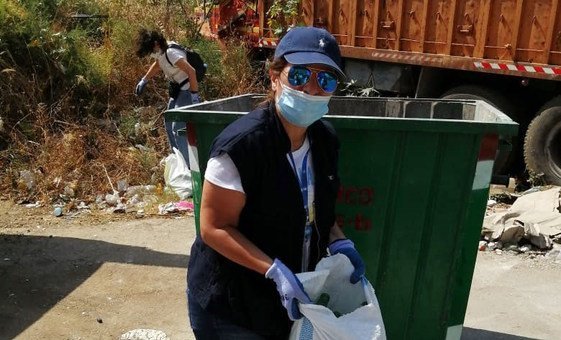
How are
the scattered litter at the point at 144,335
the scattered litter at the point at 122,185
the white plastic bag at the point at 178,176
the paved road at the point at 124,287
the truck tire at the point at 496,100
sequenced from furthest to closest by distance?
1. the truck tire at the point at 496,100
2. the scattered litter at the point at 122,185
3. the white plastic bag at the point at 178,176
4. the paved road at the point at 124,287
5. the scattered litter at the point at 144,335

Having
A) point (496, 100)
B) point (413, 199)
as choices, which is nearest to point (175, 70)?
point (496, 100)

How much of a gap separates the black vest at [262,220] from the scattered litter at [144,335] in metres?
1.70

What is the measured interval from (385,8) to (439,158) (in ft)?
15.9

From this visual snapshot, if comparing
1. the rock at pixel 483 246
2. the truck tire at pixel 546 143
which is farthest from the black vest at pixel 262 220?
the truck tire at pixel 546 143

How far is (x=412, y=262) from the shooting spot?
2.71m

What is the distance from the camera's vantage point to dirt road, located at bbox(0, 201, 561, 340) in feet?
11.5

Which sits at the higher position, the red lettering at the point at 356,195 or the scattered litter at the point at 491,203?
the red lettering at the point at 356,195

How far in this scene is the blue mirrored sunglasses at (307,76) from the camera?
173 centimetres

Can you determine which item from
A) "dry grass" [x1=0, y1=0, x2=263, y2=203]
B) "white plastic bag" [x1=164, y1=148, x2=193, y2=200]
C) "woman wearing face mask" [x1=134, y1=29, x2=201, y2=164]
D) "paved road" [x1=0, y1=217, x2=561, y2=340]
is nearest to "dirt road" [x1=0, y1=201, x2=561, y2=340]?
"paved road" [x1=0, y1=217, x2=561, y2=340]

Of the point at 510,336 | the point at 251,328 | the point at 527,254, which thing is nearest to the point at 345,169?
the point at 251,328

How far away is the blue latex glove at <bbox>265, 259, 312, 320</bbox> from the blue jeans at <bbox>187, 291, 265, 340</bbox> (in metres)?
0.21

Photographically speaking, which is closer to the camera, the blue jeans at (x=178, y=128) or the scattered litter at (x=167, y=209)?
the scattered litter at (x=167, y=209)

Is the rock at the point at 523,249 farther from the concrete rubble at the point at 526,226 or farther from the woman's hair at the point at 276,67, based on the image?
Result: the woman's hair at the point at 276,67

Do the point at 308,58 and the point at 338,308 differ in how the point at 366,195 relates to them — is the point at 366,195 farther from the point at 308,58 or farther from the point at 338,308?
the point at 308,58
